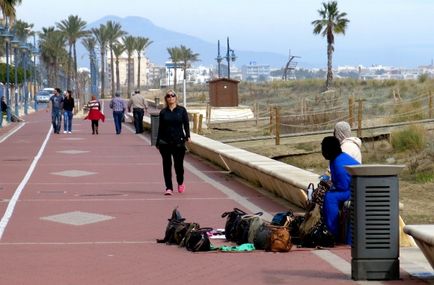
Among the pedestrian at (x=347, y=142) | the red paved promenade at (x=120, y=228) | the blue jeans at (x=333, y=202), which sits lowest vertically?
the red paved promenade at (x=120, y=228)

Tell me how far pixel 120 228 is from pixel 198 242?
235 centimetres

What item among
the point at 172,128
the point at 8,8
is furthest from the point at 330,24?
the point at 172,128

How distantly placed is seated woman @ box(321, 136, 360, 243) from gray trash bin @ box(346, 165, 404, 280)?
185 cm

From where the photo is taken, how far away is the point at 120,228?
13438mm

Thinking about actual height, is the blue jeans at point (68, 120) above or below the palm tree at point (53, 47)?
below

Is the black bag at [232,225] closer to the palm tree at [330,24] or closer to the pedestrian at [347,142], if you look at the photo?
the pedestrian at [347,142]

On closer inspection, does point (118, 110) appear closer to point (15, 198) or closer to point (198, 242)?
point (15, 198)

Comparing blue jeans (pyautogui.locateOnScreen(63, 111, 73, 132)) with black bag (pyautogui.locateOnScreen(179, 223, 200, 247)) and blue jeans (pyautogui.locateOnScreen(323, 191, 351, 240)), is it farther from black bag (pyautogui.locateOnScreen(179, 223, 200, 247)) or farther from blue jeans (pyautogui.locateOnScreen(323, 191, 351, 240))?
blue jeans (pyautogui.locateOnScreen(323, 191, 351, 240))

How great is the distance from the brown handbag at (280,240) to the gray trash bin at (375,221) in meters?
1.85

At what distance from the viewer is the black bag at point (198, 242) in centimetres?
1130

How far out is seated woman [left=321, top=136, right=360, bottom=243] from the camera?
11.2 metres

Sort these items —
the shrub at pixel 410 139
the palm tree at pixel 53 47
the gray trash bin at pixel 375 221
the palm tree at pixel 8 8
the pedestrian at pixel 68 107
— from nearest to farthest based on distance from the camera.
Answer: the gray trash bin at pixel 375 221, the shrub at pixel 410 139, the pedestrian at pixel 68 107, the palm tree at pixel 8 8, the palm tree at pixel 53 47

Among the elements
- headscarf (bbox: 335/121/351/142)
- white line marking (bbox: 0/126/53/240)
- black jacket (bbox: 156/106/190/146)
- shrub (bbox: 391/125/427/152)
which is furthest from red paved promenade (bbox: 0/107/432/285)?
shrub (bbox: 391/125/427/152)

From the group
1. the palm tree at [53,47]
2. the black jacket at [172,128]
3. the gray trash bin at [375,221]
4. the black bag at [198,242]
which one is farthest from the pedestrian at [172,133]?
the palm tree at [53,47]
